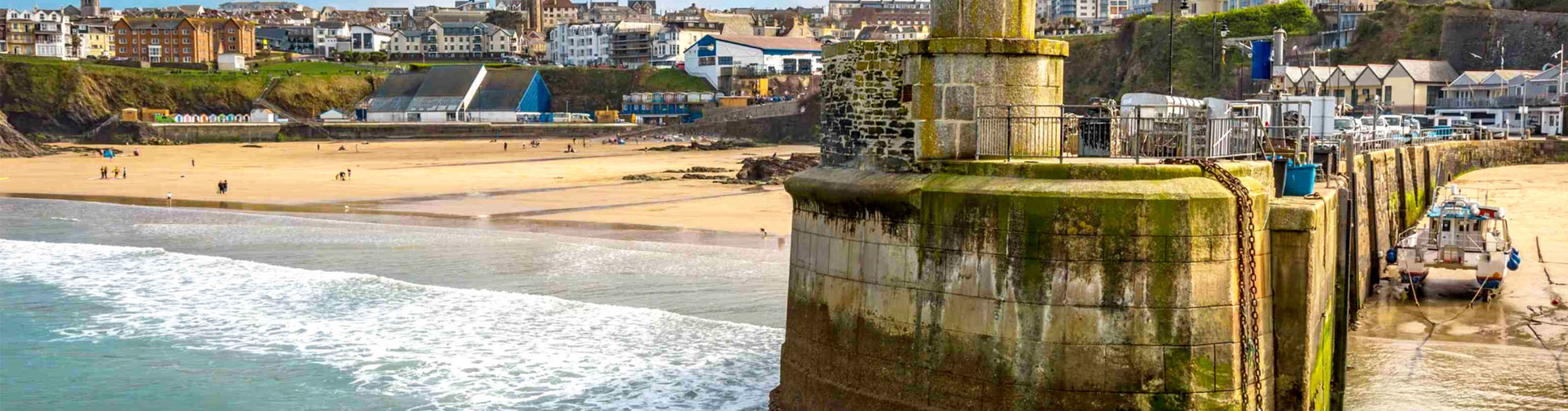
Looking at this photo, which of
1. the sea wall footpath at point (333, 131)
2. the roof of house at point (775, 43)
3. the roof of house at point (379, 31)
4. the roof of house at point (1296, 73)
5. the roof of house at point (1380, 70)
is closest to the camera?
the roof of house at point (1296, 73)

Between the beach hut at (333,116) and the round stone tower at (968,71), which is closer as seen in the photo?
the round stone tower at (968,71)

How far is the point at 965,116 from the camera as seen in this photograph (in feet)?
35.3

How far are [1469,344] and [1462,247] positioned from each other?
3.69 metres

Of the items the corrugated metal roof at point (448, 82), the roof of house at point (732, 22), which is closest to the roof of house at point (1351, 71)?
the corrugated metal roof at point (448, 82)

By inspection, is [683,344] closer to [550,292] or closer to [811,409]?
[550,292]

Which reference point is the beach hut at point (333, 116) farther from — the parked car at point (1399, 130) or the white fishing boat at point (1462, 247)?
the white fishing boat at point (1462, 247)

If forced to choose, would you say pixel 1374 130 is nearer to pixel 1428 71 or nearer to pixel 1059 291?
pixel 1059 291

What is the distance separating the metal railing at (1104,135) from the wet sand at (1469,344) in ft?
14.1

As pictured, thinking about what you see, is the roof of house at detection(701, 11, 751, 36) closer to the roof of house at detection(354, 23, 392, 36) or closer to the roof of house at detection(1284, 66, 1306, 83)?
the roof of house at detection(354, 23, 392, 36)

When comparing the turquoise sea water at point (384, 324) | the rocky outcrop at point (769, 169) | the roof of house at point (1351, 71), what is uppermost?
the roof of house at point (1351, 71)

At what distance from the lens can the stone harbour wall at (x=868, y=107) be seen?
10984 millimetres

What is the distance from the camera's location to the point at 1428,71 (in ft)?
237

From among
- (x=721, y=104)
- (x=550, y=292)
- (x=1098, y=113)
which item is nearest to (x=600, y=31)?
(x=721, y=104)

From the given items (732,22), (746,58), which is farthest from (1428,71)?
(732,22)
